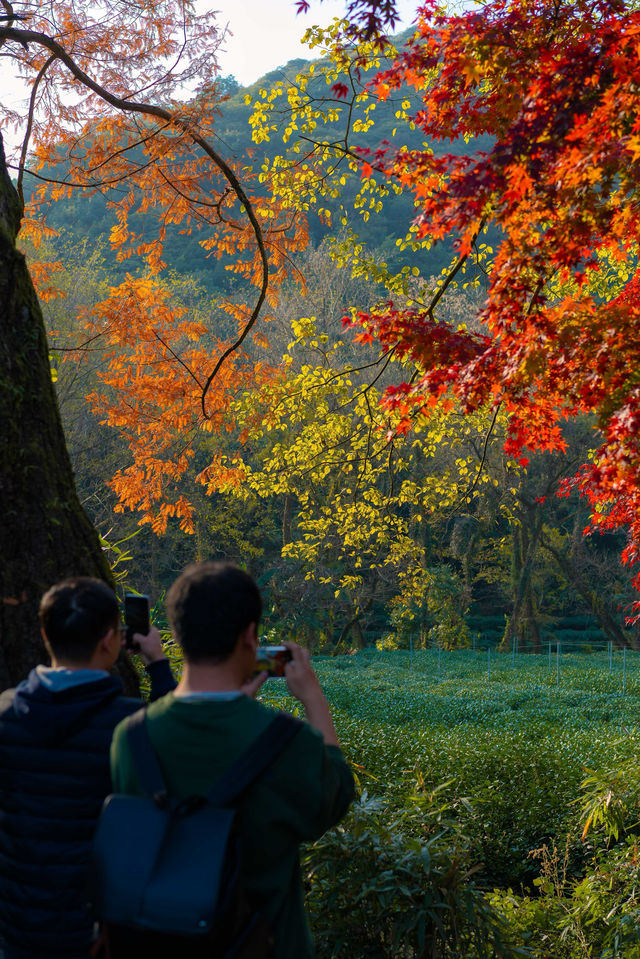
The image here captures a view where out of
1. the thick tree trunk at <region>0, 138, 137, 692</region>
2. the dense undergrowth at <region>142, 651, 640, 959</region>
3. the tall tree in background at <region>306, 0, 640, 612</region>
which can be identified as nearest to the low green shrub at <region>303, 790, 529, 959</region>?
the dense undergrowth at <region>142, 651, 640, 959</region>

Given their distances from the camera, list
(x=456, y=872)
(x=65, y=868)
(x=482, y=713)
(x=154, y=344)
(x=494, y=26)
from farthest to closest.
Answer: (x=482, y=713)
(x=154, y=344)
(x=494, y=26)
(x=456, y=872)
(x=65, y=868)

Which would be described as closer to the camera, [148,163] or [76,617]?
[76,617]

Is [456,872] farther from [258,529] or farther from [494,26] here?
[258,529]

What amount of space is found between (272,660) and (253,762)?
261 millimetres

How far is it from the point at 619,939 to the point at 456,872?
1484mm

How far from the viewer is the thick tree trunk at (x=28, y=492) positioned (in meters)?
2.43

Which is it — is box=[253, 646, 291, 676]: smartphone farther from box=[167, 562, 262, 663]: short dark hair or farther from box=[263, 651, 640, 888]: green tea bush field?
box=[263, 651, 640, 888]: green tea bush field

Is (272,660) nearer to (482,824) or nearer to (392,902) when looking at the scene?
(392,902)

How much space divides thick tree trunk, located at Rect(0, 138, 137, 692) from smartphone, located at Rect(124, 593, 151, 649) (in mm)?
598

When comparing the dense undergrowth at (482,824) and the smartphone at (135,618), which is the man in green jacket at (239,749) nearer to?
the smartphone at (135,618)

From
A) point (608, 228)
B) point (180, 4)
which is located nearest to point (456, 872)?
point (608, 228)

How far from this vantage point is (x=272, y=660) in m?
1.54

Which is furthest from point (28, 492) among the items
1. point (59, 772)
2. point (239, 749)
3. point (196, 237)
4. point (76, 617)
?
point (196, 237)

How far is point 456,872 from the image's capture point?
294 centimetres
